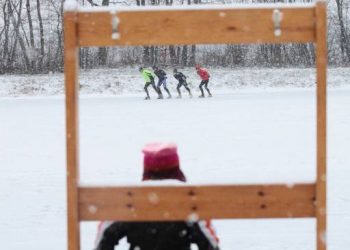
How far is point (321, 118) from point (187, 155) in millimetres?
9246

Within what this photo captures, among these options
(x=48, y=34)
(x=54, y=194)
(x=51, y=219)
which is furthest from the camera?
(x=48, y=34)

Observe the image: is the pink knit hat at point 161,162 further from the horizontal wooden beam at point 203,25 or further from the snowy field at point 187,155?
the horizontal wooden beam at point 203,25

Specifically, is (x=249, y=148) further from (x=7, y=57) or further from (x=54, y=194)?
(x=7, y=57)

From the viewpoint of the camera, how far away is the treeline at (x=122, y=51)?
4138 centimetres

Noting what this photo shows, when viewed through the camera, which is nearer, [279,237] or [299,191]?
[299,191]

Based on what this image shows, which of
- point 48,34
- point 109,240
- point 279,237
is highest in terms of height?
point 48,34

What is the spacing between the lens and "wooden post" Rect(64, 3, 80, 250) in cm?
302

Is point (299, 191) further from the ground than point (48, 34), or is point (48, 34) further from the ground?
point (48, 34)

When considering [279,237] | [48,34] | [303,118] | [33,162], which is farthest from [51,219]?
[48,34]

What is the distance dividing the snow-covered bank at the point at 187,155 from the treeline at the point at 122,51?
1775 cm

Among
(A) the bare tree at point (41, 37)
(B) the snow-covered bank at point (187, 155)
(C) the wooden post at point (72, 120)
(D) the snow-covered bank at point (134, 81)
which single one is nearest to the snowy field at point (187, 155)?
(B) the snow-covered bank at point (187, 155)

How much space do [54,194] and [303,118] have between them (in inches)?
400

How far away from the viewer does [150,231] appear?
3207 mm

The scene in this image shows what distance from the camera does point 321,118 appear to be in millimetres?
3041
